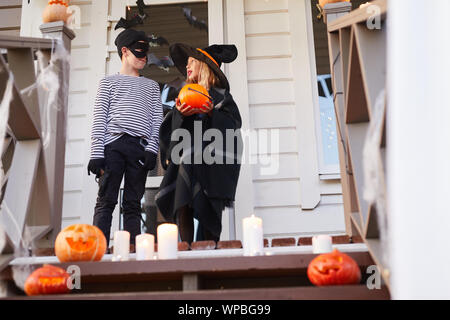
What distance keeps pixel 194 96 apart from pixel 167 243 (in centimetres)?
141

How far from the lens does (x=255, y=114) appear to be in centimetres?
485

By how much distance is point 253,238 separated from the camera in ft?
7.90

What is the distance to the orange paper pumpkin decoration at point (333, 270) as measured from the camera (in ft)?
6.84

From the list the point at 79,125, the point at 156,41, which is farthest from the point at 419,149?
the point at 156,41

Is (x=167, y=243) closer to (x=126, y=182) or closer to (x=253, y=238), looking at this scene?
(x=253, y=238)

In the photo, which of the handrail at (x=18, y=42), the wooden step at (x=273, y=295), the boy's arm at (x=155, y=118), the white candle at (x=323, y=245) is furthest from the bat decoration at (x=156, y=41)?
the wooden step at (x=273, y=295)

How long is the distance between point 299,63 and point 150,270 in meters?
3.06

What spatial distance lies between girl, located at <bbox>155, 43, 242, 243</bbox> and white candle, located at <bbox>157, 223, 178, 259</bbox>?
1112 millimetres

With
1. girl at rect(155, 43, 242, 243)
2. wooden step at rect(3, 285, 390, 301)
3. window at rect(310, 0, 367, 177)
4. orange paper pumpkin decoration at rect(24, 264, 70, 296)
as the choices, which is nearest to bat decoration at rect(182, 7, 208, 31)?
window at rect(310, 0, 367, 177)

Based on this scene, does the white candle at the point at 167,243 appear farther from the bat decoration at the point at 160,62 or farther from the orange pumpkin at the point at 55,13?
the bat decoration at the point at 160,62

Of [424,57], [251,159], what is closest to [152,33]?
[251,159]

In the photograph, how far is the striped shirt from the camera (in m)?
3.70
